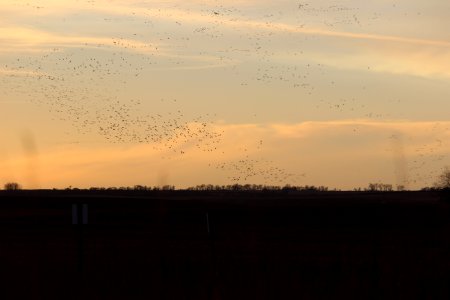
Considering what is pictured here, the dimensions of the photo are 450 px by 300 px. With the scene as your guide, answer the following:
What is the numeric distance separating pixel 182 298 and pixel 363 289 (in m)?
3.52


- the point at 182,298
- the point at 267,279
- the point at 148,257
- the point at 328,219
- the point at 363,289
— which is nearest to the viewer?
the point at 182,298

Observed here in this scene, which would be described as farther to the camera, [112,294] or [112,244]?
[112,244]

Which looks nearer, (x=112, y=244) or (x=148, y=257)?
(x=148, y=257)

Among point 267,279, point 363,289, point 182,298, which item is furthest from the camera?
point 267,279

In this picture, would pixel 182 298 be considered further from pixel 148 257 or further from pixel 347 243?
pixel 347 243

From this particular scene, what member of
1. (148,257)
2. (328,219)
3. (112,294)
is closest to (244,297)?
(112,294)

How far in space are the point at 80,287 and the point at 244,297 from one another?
3311mm

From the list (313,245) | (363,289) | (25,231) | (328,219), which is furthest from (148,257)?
(328,219)

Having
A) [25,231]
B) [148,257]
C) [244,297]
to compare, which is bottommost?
[244,297]

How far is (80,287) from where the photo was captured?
18.2m

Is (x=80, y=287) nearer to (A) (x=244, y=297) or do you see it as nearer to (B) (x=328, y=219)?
(A) (x=244, y=297)

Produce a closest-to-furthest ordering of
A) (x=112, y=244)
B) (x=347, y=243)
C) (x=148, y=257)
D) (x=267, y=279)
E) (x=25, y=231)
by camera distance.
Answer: (x=267, y=279), (x=148, y=257), (x=112, y=244), (x=347, y=243), (x=25, y=231)

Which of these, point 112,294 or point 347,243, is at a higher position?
point 347,243

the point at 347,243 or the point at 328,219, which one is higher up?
the point at 328,219
